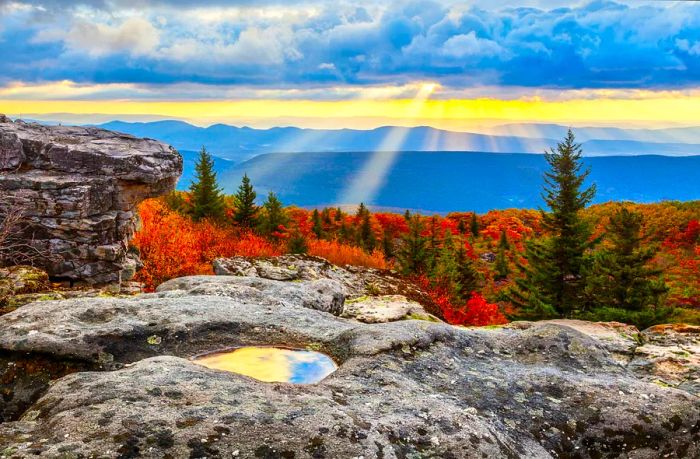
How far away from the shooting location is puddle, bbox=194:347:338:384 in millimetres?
5930

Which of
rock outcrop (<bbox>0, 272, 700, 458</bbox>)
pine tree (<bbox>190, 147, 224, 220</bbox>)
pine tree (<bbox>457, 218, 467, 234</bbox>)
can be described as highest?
rock outcrop (<bbox>0, 272, 700, 458</bbox>)

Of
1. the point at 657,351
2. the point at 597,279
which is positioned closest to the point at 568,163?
the point at 597,279

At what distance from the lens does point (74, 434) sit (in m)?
4.04

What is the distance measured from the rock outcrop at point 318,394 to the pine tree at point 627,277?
51.8 ft

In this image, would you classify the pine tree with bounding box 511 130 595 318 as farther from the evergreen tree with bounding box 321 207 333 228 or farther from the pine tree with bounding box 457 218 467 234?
the pine tree with bounding box 457 218 467 234

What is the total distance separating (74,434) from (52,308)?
3655 millimetres

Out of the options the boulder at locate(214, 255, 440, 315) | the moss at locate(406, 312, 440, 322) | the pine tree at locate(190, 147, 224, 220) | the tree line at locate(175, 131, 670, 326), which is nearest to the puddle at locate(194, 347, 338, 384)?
the moss at locate(406, 312, 440, 322)

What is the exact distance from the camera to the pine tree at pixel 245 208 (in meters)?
39.3

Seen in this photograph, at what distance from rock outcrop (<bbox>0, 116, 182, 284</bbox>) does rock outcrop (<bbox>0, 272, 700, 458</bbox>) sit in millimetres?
10181

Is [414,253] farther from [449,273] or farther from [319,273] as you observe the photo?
[319,273]

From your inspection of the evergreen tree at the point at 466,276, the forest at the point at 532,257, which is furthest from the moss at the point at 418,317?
the evergreen tree at the point at 466,276

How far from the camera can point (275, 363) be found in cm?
627

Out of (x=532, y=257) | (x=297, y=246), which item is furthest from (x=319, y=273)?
(x=532, y=257)

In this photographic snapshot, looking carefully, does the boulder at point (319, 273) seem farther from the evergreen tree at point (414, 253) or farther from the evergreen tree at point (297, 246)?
the evergreen tree at point (414, 253)
